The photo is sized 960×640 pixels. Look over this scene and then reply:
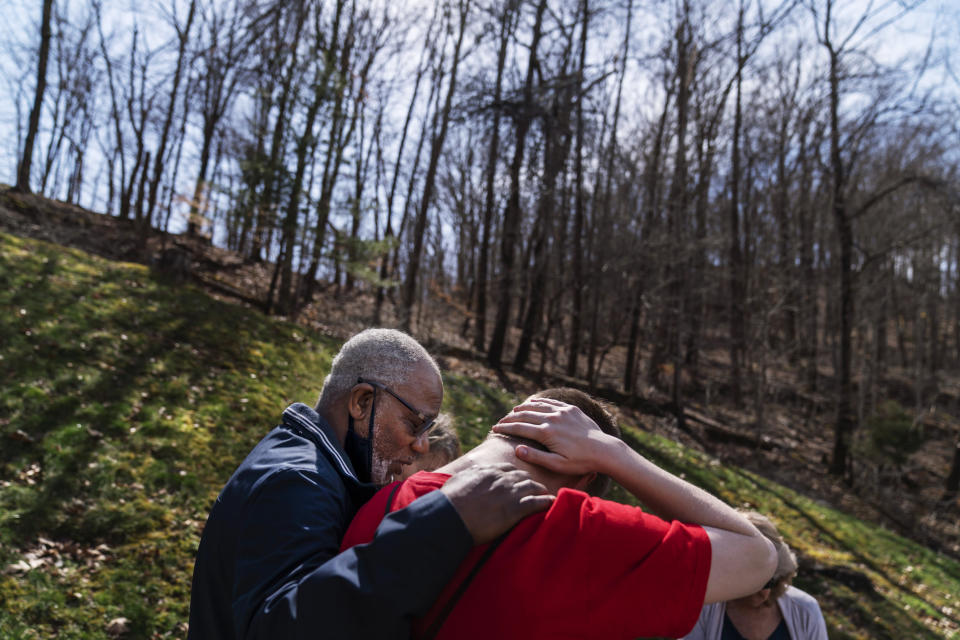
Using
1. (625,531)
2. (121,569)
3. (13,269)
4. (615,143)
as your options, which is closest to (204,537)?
(625,531)

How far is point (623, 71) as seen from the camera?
2095 centimetres

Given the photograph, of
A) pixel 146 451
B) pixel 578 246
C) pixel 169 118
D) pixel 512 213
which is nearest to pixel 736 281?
pixel 578 246

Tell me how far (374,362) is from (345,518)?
1.94ft

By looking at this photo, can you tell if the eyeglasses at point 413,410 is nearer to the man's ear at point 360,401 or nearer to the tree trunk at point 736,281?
the man's ear at point 360,401

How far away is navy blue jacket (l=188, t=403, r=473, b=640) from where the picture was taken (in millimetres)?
1244

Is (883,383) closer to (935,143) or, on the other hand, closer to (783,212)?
(783,212)

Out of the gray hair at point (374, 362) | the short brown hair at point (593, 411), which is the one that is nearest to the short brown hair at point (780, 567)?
the short brown hair at point (593, 411)

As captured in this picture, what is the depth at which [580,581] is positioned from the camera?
4.22ft

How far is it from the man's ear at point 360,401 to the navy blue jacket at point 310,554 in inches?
6.7

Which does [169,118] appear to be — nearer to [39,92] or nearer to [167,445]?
[39,92]

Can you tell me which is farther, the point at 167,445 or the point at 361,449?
the point at 167,445

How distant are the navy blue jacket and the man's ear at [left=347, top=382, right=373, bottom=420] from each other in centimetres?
17

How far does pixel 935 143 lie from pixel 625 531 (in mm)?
23828

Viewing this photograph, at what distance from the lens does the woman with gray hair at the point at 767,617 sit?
333 cm
